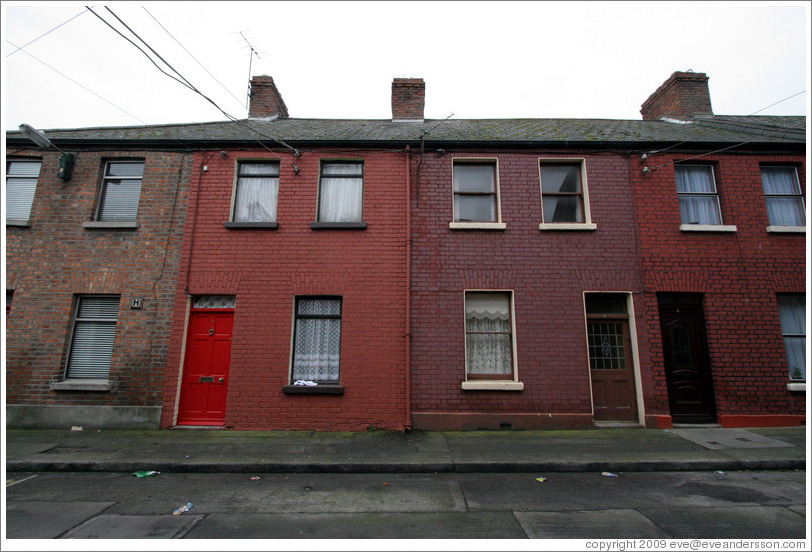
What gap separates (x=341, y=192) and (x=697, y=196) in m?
8.73

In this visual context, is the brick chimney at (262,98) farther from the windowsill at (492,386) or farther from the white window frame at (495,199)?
the windowsill at (492,386)

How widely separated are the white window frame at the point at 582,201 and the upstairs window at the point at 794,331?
15.6 feet

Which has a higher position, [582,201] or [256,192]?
[256,192]

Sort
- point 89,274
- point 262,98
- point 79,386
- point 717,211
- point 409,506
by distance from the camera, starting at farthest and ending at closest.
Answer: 1. point 262,98
2. point 717,211
3. point 89,274
4. point 79,386
5. point 409,506

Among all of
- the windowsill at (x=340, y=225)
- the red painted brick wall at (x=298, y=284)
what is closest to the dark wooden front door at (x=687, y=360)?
the red painted brick wall at (x=298, y=284)

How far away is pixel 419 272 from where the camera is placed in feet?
28.6

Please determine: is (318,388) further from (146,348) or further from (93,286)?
(93,286)

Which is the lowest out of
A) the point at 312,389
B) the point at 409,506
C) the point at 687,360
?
the point at 409,506

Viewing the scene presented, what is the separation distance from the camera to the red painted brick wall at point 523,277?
8.20m

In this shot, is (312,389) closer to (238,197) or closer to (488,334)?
(488,334)

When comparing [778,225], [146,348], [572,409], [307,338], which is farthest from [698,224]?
[146,348]

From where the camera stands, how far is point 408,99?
12.0 meters

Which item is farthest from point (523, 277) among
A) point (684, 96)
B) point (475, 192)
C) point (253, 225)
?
point (684, 96)

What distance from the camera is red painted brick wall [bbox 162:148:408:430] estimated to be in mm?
8180
